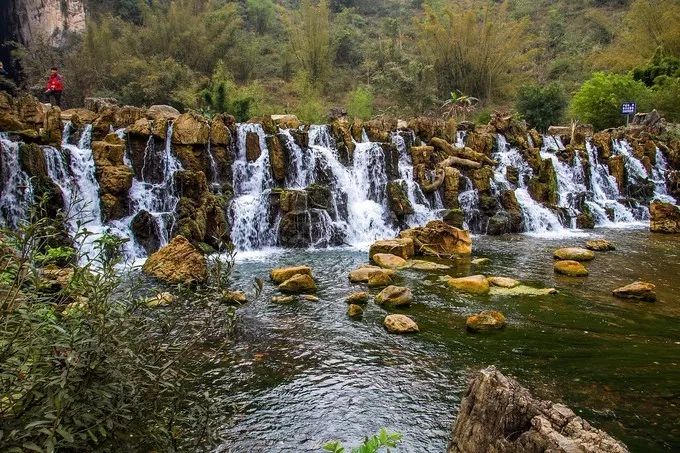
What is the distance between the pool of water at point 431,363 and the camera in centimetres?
500

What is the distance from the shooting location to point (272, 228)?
15.0m

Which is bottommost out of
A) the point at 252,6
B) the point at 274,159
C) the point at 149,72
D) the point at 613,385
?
the point at 613,385

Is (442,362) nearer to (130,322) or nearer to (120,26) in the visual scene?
(130,322)

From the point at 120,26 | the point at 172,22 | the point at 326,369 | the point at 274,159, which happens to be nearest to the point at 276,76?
the point at 172,22

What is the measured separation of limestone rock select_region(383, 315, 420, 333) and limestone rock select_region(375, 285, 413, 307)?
0.93 metres

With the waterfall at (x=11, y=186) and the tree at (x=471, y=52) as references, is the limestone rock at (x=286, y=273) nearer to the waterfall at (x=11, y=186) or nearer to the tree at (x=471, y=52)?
the waterfall at (x=11, y=186)

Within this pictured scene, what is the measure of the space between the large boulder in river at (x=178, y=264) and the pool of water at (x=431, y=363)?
0.94 m

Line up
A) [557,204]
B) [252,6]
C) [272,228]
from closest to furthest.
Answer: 1. [272,228]
2. [557,204]
3. [252,6]

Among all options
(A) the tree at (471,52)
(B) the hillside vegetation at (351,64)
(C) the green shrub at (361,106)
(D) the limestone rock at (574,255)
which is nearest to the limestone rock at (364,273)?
(D) the limestone rock at (574,255)

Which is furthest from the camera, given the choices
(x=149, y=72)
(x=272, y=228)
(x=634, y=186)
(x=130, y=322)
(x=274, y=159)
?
(x=149, y=72)

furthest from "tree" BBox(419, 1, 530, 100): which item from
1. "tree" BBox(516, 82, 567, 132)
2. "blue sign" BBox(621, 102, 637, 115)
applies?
"blue sign" BBox(621, 102, 637, 115)

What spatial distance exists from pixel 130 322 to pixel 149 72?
28310 mm

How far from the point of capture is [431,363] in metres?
6.43

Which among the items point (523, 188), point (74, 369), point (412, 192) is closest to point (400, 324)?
point (74, 369)
